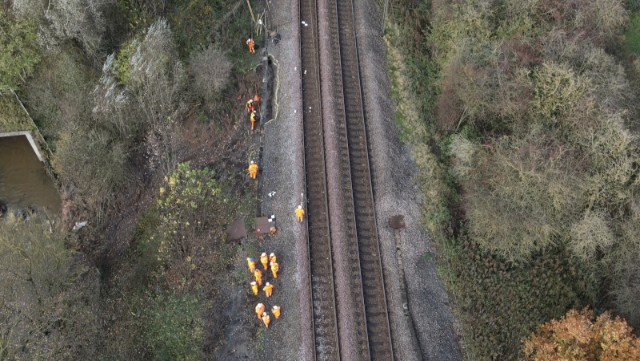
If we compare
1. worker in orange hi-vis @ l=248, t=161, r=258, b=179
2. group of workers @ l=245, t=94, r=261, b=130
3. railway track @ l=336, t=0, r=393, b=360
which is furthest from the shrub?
group of workers @ l=245, t=94, r=261, b=130

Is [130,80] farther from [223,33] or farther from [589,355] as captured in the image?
[589,355]

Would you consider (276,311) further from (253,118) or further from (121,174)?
(121,174)

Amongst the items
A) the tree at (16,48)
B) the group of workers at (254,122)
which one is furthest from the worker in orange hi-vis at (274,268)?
the tree at (16,48)

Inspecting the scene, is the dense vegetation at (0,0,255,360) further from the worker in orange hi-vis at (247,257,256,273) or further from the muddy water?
the worker in orange hi-vis at (247,257,256,273)

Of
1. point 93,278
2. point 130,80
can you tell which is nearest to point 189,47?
point 130,80

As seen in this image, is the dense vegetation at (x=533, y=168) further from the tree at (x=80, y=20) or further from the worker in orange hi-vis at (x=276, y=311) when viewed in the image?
the tree at (x=80, y=20)

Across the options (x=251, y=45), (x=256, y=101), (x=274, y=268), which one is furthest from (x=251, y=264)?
(x=251, y=45)
